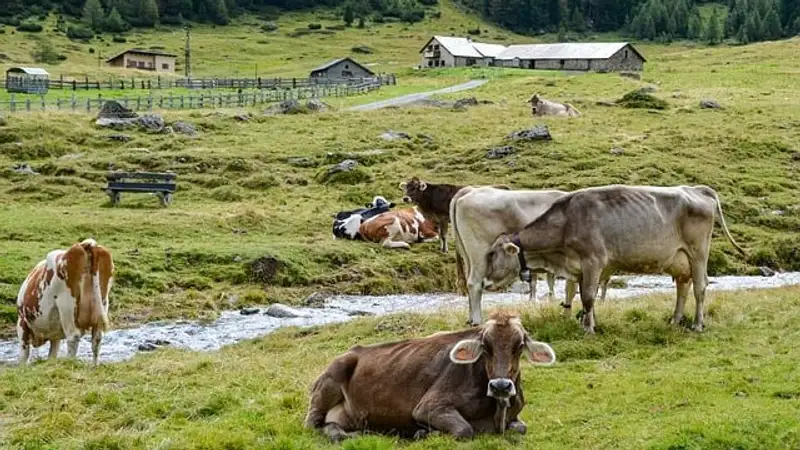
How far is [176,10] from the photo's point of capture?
17375cm

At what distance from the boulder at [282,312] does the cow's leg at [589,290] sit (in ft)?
27.9

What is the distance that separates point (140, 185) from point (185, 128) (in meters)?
14.7

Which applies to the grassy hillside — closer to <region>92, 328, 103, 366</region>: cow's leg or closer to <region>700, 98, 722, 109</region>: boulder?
<region>700, 98, 722, 109</region>: boulder

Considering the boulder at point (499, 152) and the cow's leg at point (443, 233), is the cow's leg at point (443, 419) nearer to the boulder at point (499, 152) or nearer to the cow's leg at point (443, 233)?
the cow's leg at point (443, 233)

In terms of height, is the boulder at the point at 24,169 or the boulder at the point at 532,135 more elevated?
the boulder at the point at 532,135

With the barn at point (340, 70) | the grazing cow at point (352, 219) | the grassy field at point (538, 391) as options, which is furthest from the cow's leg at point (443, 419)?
the barn at point (340, 70)

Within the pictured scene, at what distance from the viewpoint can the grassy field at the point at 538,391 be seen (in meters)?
10.1

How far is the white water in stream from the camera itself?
18672mm

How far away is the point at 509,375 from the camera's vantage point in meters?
9.59

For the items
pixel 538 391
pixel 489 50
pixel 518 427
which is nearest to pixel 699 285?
pixel 538 391

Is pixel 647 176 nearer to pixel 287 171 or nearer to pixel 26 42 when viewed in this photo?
pixel 287 171

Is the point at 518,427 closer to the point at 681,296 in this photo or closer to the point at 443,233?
the point at 681,296

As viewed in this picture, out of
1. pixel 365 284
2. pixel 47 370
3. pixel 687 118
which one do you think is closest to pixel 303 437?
pixel 47 370

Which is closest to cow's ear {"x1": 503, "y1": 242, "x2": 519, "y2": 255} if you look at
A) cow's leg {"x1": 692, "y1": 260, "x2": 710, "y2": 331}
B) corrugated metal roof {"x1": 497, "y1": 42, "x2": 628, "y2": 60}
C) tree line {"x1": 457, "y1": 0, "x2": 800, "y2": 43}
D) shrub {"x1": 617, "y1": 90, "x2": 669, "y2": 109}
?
cow's leg {"x1": 692, "y1": 260, "x2": 710, "y2": 331}
